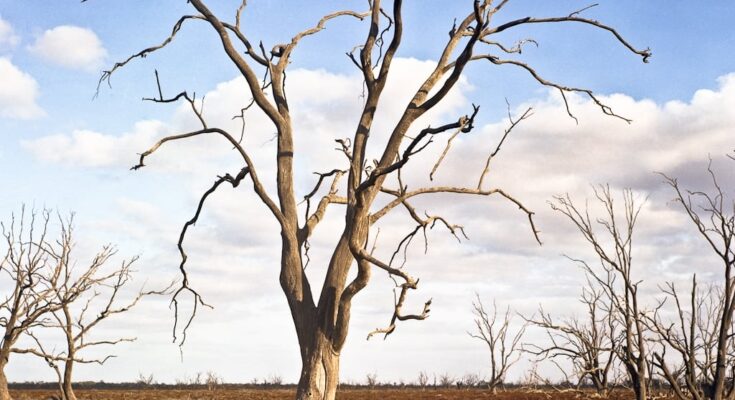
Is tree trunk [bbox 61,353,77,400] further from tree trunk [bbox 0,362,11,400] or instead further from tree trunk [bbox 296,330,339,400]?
tree trunk [bbox 296,330,339,400]

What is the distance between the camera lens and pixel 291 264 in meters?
8.61

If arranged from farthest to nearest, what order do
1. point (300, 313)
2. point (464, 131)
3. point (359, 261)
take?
point (300, 313)
point (359, 261)
point (464, 131)

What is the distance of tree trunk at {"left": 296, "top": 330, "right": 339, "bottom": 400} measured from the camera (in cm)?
826

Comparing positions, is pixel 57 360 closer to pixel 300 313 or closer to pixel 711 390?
pixel 300 313

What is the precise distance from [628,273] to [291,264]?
351 centimetres

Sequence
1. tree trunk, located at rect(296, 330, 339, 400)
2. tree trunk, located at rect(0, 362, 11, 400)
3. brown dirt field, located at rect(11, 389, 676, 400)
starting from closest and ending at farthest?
tree trunk, located at rect(296, 330, 339, 400) < tree trunk, located at rect(0, 362, 11, 400) < brown dirt field, located at rect(11, 389, 676, 400)

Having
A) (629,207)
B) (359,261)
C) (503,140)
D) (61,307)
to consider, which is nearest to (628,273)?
(629,207)

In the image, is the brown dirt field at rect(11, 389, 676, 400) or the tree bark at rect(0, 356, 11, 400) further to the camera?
the brown dirt field at rect(11, 389, 676, 400)

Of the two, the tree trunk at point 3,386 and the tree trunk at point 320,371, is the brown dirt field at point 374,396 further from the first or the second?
the tree trunk at point 320,371

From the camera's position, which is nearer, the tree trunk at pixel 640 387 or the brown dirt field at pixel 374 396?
the tree trunk at pixel 640 387

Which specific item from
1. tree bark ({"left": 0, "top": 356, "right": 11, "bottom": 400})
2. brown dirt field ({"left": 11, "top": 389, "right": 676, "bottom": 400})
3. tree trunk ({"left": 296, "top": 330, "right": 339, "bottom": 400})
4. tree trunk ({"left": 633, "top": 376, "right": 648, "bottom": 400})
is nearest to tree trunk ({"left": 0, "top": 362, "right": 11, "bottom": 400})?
tree bark ({"left": 0, "top": 356, "right": 11, "bottom": 400})

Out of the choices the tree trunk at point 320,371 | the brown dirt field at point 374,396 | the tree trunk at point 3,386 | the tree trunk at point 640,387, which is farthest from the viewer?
the brown dirt field at point 374,396

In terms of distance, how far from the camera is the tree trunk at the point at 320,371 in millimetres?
8258

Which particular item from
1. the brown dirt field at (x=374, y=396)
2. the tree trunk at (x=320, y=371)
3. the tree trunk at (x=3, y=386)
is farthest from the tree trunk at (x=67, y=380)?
the brown dirt field at (x=374, y=396)
